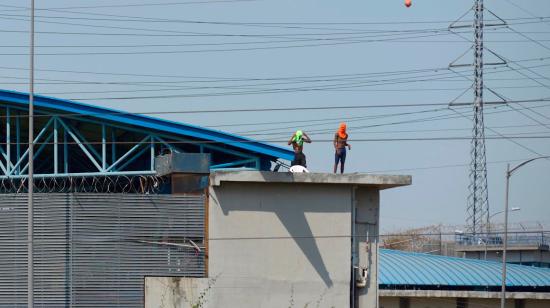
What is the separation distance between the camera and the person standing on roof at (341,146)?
3030 centimetres

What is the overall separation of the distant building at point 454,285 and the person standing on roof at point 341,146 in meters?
24.4

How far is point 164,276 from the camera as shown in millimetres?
28562

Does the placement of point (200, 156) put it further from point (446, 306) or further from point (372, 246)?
point (446, 306)

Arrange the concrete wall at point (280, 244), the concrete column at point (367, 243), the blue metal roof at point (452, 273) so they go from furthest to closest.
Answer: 1. the blue metal roof at point (452, 273)
2. the concrete column at point (367, 243)
3. the concrete wall at point (280, 244)

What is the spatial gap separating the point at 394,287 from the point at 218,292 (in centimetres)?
2758

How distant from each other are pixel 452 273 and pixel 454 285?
1.19m

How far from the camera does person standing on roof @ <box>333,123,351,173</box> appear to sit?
3030 cm

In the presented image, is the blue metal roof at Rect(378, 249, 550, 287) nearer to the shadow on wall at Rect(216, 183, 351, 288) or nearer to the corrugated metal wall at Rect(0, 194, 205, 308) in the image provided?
the shadow on wall at Rect(216, 183, 351, 288)

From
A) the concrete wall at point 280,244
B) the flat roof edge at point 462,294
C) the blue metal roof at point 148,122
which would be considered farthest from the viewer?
the flat roof edge at point 462,294

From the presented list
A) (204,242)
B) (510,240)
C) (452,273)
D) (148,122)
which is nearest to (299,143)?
(204,242)

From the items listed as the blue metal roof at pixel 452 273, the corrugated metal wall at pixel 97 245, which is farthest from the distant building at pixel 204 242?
the blue metal roof at pixel 452 273

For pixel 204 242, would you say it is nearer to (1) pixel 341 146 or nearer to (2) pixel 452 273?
(1) pixel 341 146

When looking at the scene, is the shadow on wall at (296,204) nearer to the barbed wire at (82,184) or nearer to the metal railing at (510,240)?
the barbed wire at (82,184)

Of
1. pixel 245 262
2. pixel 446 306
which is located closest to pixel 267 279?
pixel 245 262
